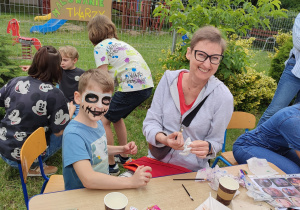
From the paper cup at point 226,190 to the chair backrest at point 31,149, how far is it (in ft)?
4.05

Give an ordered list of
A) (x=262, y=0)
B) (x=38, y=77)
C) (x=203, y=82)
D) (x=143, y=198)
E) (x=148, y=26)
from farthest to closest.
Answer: (x=148, y=26) < (x=262, y=0) < (x=38, y=77) < (x=203, y=82) < (x=143, y=198)

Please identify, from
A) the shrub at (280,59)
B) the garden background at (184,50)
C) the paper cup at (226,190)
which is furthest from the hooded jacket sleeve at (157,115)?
the shrub at (280,59)

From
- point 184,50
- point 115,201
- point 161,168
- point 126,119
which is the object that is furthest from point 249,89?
point 115,201

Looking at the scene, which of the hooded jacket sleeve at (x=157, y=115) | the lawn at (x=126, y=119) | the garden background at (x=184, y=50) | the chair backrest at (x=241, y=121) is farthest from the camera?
the garden background at (x=184, y=50)

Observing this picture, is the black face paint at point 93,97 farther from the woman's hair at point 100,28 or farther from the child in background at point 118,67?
the woman's hair at point 100,28

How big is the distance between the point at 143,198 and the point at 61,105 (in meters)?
1.44

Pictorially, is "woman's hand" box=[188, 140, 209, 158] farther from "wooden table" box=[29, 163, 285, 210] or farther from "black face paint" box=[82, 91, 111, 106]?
"black face paint" box=[82, 91, 111, 106]

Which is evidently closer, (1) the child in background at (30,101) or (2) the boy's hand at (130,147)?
(2) the boy's hand at (130,147)

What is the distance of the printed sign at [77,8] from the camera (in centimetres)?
406

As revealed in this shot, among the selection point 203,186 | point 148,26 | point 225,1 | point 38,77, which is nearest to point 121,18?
point 148,26

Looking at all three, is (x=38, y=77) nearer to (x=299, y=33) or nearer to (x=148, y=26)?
(x=299, y=33)

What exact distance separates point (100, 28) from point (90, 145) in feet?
5.24

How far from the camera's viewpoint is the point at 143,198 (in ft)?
4.42

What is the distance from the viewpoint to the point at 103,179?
1.34 m
